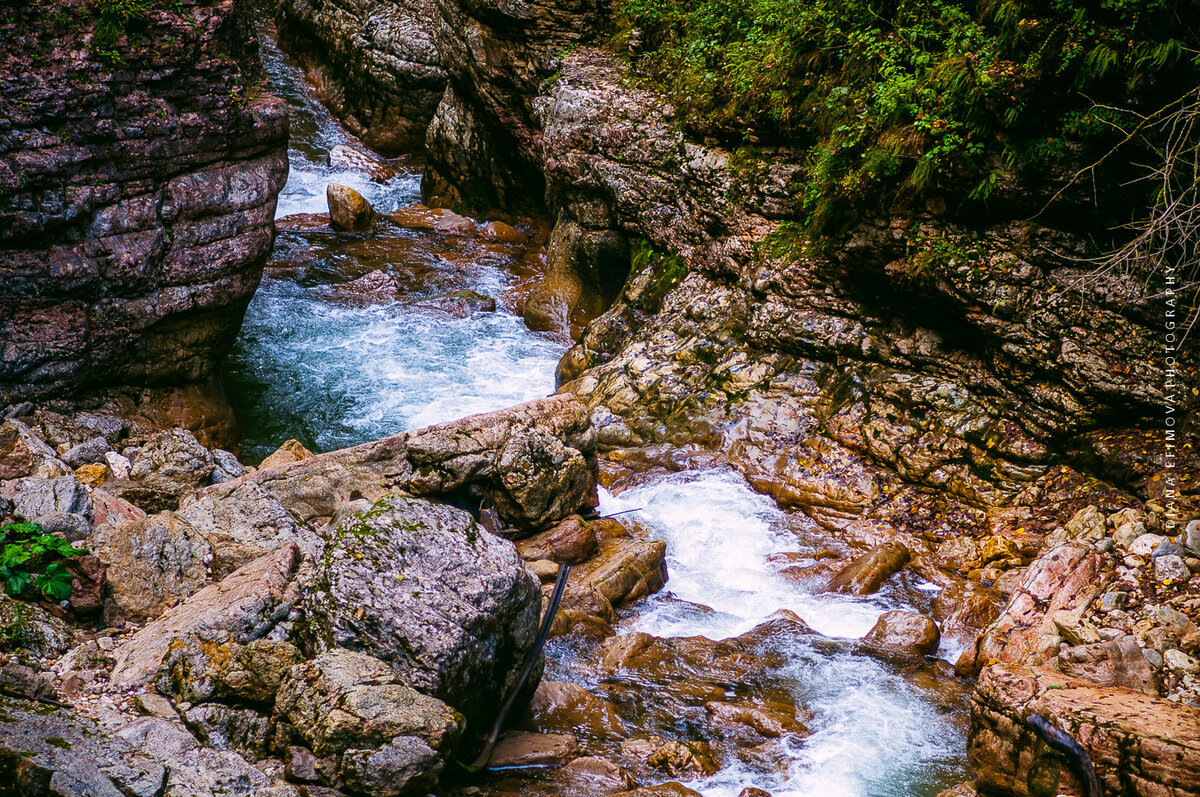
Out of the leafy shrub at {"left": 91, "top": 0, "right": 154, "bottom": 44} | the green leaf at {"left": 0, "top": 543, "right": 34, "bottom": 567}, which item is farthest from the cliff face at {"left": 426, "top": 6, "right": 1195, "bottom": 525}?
the green leaf at {"left": 0, "top": 543, "right": 34, "bottom": 567}

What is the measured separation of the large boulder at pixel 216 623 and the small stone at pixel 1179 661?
6.40 meters

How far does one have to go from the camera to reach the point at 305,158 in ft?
67.8

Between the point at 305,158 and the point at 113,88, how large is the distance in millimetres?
12030

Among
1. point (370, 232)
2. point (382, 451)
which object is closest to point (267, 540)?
point (382, 451)

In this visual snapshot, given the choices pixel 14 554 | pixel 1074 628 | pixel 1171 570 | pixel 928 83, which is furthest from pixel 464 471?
pixel 928 83

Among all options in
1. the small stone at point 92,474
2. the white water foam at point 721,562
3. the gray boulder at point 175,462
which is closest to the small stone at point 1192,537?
the white water foam at point 721,562

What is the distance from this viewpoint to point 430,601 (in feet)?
16.3

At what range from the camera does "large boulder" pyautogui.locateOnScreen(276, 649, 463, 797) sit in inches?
164

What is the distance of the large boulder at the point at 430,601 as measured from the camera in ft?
15.7

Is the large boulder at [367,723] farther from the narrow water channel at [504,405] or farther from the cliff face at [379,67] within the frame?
the cliff face at [379,67]

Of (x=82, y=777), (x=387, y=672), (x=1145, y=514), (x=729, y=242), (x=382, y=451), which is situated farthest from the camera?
(x=729, y=242)

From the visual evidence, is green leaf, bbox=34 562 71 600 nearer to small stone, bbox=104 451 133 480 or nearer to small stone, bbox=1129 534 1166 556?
small stone, bbox=104 451 133 480

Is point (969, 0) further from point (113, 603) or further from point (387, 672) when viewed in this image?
point (113, 603)

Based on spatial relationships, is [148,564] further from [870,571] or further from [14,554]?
[870,571]
